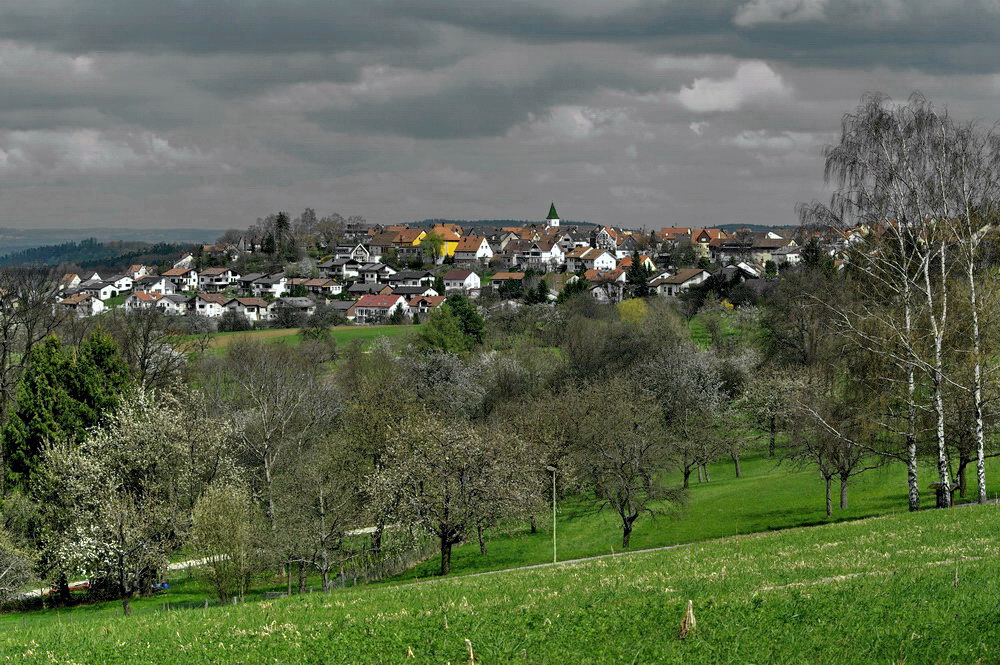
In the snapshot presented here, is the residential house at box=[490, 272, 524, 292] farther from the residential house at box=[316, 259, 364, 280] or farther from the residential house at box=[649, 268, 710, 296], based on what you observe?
the residential house at box=[316, 259, 364, 280]

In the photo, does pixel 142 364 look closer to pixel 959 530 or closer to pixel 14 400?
pixel 14 400

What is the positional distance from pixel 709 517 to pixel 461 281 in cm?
13085

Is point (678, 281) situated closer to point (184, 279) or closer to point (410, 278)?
point (410, 278)

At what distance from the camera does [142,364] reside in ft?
182

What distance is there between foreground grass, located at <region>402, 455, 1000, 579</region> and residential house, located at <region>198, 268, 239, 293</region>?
158 meters

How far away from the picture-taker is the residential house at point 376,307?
14300 centimetres

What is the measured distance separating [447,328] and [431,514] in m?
50.6

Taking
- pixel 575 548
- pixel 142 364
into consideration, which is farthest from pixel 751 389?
pixel 142 364

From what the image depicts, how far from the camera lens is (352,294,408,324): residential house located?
5630 inches

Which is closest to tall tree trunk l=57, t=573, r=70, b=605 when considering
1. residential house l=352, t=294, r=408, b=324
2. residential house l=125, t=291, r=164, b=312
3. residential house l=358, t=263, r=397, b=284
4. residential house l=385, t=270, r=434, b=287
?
residential house l=352, t=294, r=408, b=324

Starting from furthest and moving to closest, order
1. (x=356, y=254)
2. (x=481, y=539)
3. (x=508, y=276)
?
(x=356, y=254) < (x=508, y=276) < (x=481, y=539)

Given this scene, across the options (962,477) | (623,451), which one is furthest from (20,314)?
(962,477)

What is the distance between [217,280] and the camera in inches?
7431

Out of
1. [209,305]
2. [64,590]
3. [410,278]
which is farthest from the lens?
[410,278]
